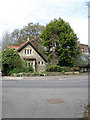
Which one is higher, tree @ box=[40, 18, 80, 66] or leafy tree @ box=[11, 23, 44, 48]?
leafy tree @ box=[11, 23, 44, 48]

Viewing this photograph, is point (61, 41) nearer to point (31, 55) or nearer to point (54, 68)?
point (54, 68)

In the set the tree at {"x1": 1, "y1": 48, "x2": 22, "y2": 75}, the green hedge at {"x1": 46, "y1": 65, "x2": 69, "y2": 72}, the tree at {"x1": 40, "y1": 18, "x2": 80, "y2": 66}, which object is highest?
the tree at {"x1": 40, "y1": 18, "x2": 80, "y2": 66}

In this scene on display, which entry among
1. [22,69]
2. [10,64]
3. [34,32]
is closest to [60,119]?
[22,69]

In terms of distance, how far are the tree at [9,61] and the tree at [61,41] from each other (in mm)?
7842

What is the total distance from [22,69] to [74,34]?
45.8 feet

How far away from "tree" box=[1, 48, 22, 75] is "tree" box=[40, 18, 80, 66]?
784 centimetres

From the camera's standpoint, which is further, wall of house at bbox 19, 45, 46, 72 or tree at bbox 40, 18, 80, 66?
wall of house at bbox 19, 45, 46, 72

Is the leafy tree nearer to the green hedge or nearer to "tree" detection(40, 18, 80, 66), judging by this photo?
"tree" detection(40, 18, 80, 66)

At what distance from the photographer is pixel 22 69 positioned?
92.4ft

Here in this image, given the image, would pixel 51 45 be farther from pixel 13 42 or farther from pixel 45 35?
pixel 13 42

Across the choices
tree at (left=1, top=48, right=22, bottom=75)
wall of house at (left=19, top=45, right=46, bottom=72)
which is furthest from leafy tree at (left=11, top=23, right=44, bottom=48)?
tree at (left=1, top=48, right=22, bottom=75)

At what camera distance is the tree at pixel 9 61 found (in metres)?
→ 28.5

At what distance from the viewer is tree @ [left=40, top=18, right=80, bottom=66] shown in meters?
31.5

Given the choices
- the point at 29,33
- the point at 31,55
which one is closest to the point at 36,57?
the point at 31,55
